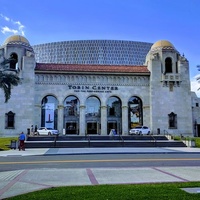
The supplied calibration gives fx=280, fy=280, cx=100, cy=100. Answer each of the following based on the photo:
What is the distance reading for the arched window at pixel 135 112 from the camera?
149ft

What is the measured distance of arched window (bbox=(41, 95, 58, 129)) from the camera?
4350cm

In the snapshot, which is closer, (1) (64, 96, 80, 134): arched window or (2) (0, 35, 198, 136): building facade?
(2) (0, 35, 198, 136): building facade

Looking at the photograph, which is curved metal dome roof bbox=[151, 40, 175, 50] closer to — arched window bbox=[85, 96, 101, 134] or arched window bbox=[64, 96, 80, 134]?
arched window bbox=[85, 96, 101, 134]

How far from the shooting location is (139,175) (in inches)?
420

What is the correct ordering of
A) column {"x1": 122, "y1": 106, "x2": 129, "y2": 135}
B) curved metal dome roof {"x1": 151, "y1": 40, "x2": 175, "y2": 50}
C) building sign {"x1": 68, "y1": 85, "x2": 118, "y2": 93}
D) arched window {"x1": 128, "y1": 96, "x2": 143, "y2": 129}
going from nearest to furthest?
building sign {"x1": 68, "y1": 85, "x2": 118, "y2": 93}
column {"x1": 122, "y1": 106, "x2": 129, "y2": 135}
arched window {"x1": 128, "y1": 96, "x2": 143, "y2": 129}
curved metal dome roof {"x1": 151, "y1": 40, "x2": 175, "y2": 50}

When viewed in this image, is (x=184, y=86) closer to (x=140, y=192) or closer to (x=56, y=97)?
(x=56, y=97)

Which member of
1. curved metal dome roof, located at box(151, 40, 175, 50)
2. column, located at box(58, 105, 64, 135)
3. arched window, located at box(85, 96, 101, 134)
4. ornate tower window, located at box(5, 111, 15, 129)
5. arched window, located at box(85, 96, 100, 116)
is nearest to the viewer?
ornate tower window, located at box(5, 111, 15, 129)

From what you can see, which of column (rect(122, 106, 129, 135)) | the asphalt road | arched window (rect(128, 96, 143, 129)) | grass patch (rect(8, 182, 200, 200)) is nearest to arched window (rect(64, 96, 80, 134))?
column (rect(122, 106, 129, 135))

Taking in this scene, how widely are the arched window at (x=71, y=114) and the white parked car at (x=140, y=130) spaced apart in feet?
28.9

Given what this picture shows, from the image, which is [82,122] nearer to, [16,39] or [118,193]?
[16,39]

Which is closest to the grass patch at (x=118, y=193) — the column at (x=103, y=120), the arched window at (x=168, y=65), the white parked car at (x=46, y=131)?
the white parked car at (x=46, y=131)

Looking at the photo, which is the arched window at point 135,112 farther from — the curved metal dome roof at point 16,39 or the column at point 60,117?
the curved metal dome roof at point 16,39

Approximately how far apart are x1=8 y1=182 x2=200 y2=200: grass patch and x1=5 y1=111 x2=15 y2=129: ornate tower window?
35.6 m

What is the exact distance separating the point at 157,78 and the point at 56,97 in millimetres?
16336
